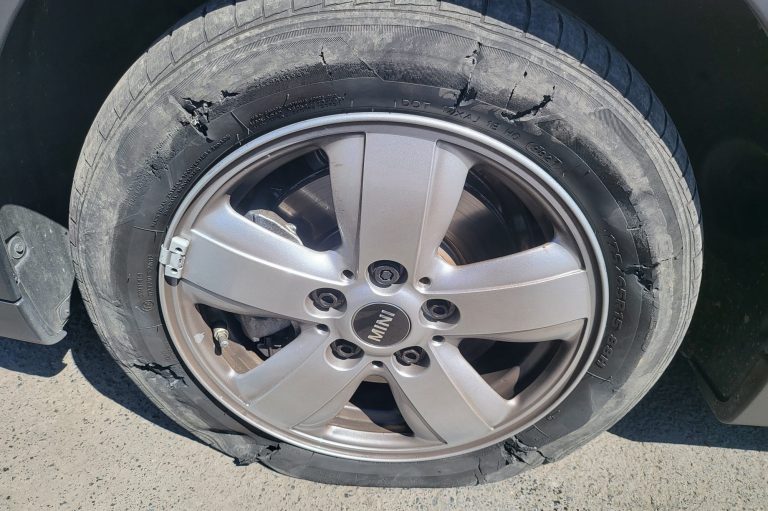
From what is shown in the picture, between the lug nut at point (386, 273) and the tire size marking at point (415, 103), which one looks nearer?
the tire size marking at point (415, 103)

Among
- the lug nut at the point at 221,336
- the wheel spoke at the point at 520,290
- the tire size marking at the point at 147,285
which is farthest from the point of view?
the lug nut at the point at 221,336

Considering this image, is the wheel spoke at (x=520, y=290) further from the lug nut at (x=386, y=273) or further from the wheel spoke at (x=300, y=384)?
the wheel spoke at (x=300, y=384)

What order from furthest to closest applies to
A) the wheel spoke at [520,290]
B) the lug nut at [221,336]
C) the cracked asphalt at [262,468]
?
1. the cracked asphalt at [262,468]
2. the lug nut at [221,336]
3. the wheel spoke at [520,290]

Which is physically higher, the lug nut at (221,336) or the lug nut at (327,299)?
the lug nut at (327,299)

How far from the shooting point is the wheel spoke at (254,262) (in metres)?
1.61

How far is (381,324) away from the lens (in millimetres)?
1668

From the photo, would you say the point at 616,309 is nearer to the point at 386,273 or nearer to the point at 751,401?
the point at 751,401

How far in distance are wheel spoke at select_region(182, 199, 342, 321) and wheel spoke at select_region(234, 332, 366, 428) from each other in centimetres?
16

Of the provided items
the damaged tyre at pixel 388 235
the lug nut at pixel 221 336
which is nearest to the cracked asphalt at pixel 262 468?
the damaged tyre at pixel 388 235

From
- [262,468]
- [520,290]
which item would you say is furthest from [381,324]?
[262,468]

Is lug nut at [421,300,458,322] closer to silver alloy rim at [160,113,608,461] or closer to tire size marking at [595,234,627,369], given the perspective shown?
silver alloy rim at [160,113,608,461]

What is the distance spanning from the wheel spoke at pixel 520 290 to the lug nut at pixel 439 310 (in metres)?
0.03

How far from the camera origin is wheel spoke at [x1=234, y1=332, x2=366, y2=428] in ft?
5.76

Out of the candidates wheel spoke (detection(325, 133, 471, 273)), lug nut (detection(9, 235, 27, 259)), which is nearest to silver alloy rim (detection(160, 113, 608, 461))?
wheel spoke (detection(325, 133, 471, 273))
